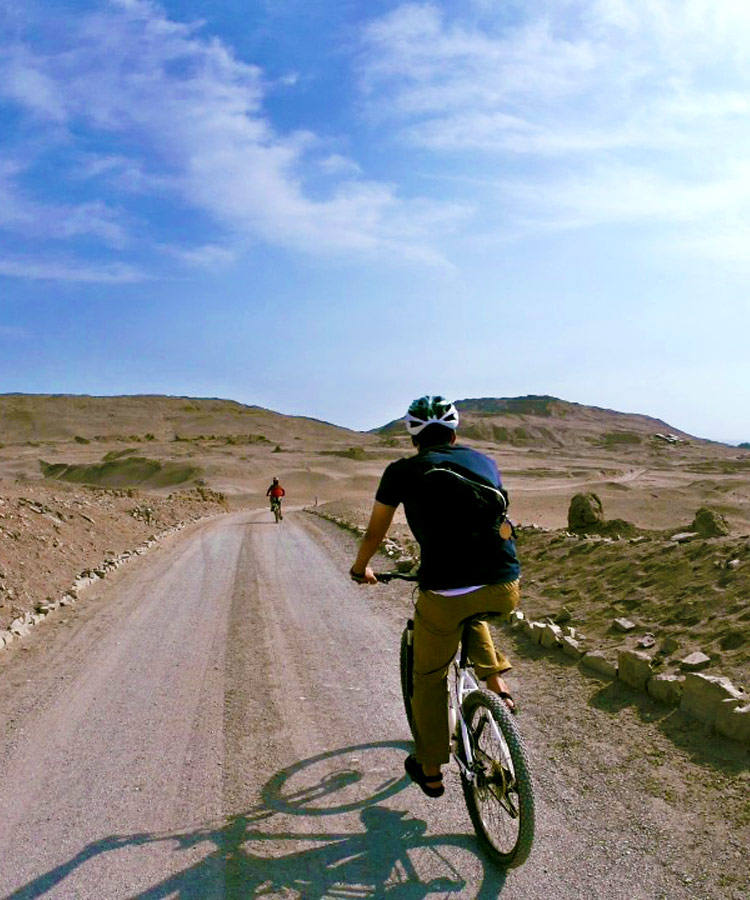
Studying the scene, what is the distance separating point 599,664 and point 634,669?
635mm

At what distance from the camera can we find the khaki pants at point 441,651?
4289mm

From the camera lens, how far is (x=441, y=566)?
423cm

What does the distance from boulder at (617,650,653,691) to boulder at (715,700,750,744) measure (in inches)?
42.9

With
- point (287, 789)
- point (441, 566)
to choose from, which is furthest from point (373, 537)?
point (287, 789)

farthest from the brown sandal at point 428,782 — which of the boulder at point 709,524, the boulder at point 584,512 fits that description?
the boulder at point 584,512

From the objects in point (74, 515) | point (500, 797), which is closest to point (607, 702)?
point (500, 797)

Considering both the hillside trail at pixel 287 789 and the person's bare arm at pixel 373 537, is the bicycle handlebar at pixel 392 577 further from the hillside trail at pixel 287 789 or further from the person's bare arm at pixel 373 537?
the hillside trail at pixel 287 789

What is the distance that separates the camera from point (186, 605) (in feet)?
40.5

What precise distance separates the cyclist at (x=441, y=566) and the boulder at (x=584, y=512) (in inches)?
709

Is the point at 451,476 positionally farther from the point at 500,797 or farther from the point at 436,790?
the point at 436,790

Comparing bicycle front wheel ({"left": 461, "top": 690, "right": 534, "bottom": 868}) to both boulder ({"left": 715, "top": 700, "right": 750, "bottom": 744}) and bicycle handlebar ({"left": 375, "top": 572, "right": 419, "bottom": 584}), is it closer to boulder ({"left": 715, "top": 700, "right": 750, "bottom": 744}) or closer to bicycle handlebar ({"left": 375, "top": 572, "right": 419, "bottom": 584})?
bicycle handlebar ({"left": 375, "top": 572, "right": 419, "bottom": 584})

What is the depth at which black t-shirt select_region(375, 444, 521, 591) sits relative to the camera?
4.21m

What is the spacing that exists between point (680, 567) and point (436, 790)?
6.77 meters

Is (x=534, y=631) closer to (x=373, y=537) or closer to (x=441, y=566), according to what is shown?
(x=373, y=537)
